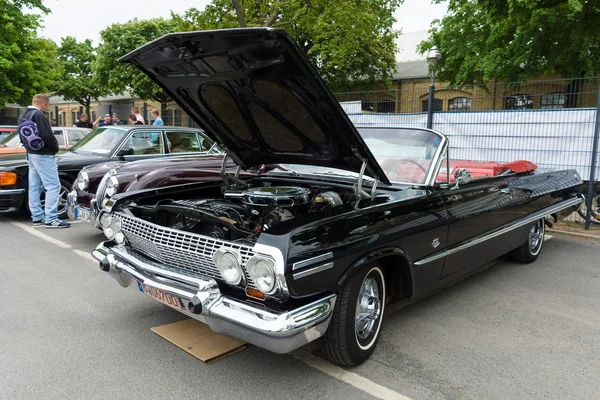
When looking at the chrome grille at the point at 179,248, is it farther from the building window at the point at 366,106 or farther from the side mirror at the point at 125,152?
the building window at the point at 366,106

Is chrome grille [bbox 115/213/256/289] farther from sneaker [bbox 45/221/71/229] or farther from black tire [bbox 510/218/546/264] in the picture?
sneaker [bbox 45/221/71/229]

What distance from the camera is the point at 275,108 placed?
3.55 metres

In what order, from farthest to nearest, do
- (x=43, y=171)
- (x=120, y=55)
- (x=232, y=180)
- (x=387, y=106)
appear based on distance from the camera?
(x=120, y=55), (x=387, y=106), (x=43, y=171), (x=232, y=180)

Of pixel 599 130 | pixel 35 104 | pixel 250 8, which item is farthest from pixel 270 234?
pixel 250 8

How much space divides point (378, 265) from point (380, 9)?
2388cm

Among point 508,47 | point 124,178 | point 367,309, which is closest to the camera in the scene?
point 367,309

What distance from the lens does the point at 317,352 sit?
324cm

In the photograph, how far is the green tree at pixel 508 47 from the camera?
53.4 ft

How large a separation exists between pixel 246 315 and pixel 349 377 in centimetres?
85

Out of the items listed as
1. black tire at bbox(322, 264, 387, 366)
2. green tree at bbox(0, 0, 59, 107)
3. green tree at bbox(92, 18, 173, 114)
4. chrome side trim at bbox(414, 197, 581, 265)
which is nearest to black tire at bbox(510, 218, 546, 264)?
chrome side trim at bbox(414, 197, 581, 265)

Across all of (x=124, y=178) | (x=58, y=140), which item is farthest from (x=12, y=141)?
(x=124, y=178)

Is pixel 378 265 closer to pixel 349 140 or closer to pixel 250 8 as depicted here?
pixel 349 140

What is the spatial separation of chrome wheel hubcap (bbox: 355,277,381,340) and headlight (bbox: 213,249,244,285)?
83 centimetres

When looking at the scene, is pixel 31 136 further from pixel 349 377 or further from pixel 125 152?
pixel 349 377
